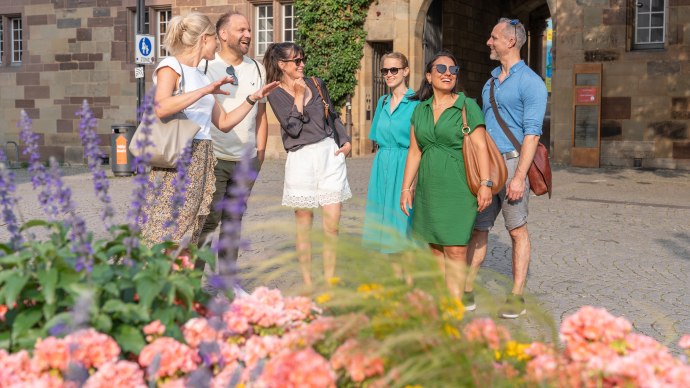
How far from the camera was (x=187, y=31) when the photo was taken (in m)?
4.90

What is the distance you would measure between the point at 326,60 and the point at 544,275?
1462cm

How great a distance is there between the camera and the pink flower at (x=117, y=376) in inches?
84.7

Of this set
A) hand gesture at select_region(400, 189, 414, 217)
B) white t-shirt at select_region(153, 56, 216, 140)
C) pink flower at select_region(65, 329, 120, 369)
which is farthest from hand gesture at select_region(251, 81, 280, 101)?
pink flower at select_region(65, 329, 120, 369)

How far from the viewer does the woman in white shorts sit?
6.04 metres

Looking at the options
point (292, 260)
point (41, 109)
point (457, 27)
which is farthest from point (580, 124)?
point (292, 260)

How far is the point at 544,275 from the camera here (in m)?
7.20

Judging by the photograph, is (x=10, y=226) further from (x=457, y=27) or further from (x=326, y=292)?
(x=457, y=27)

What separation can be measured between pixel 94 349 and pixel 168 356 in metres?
0.18

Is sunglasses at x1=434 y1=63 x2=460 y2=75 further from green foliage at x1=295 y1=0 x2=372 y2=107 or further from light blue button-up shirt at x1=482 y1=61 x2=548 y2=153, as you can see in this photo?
green foliage at x1=295 y1=0 x2=372 y2=107

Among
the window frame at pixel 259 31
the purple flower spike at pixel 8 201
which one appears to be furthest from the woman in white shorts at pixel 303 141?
the window frame at pixel 259 31

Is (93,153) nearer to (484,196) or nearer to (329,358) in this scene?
(329,358)

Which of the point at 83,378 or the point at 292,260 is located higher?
the point at 292,260

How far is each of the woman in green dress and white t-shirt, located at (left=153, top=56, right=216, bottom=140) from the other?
3.91 feet

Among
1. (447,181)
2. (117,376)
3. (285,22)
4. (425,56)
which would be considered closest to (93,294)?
(117,376)
